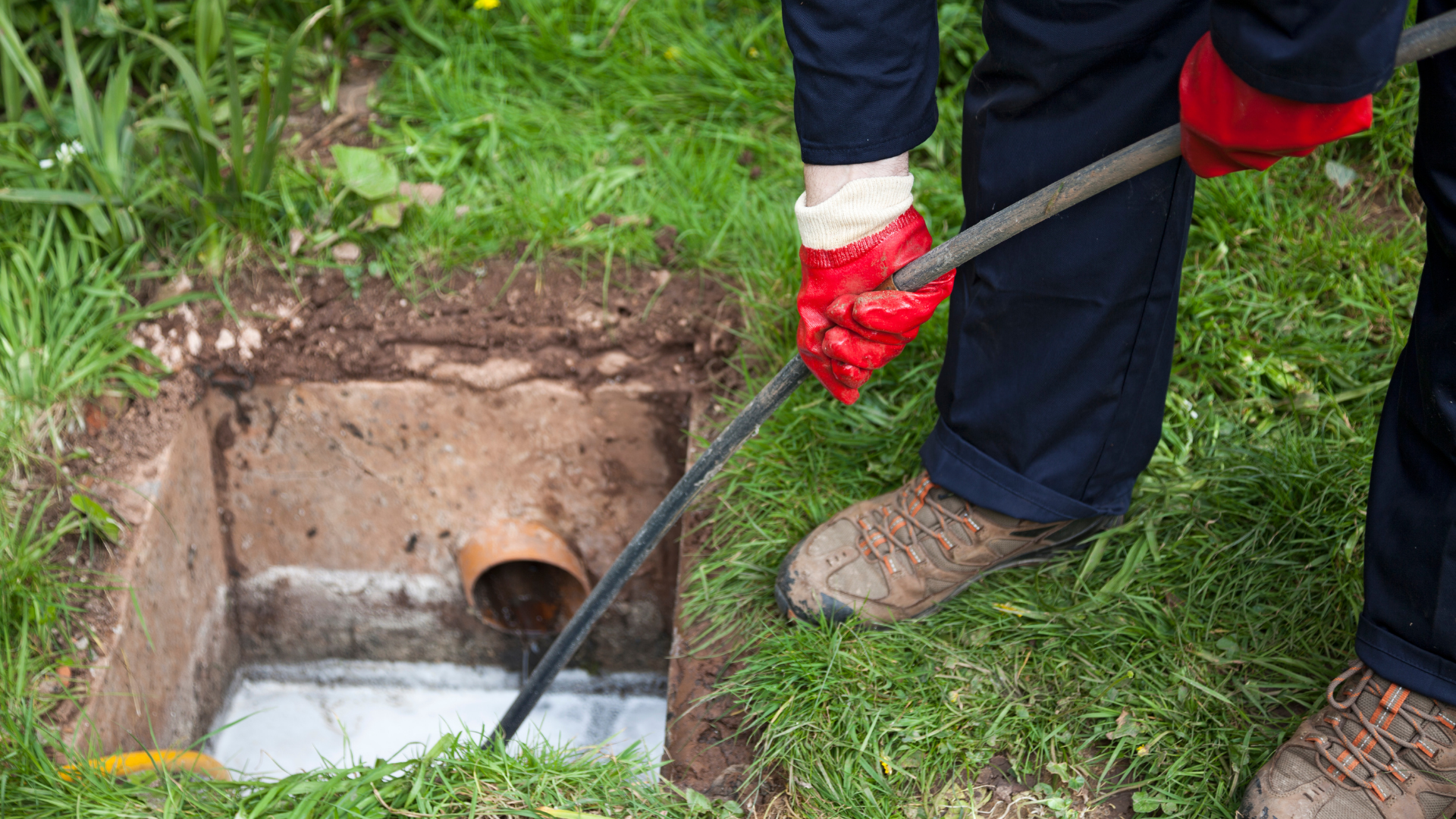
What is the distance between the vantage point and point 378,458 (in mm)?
2328

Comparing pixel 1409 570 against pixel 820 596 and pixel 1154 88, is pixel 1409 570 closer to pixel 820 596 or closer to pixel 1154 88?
pixel 1154 88

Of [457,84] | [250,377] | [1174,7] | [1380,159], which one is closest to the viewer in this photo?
[1174,7]

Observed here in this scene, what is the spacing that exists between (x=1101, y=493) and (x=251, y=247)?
2.06 metres

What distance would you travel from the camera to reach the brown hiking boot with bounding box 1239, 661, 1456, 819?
124 cm

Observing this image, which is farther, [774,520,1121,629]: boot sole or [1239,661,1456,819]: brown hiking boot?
[774,520,1121,629]: boot sole

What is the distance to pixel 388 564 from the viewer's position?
97.0 inches

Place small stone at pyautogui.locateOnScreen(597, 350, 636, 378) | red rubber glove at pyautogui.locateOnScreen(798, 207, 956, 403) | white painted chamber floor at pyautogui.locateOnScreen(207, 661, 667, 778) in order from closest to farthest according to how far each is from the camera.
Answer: red rubber glove at pyautogui.locateOnScreen(798, 207, 956, 403) → small stone at pyautogui.locateOnScreen(597, 350, 636, 378) → white painted chamber floor at pyautogui.locateOnScreen(207, 661, 667, 778)

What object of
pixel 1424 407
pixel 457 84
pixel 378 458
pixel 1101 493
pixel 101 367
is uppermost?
pixel 457 84

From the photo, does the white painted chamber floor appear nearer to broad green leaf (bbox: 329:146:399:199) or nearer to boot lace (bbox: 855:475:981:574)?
boot lace (bbox: 855:475:981:574)

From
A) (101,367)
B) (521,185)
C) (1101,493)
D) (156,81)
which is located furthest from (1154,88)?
(156,81)

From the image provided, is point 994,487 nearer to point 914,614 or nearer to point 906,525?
point 906,525

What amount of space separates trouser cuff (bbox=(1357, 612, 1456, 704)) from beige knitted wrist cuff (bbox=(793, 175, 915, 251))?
0.88 m

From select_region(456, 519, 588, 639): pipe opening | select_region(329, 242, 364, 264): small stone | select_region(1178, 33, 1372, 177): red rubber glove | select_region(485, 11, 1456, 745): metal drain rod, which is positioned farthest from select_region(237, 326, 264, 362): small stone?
select_region(1178, 33, 1372, 177): red rubber glove

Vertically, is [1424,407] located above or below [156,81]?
below
